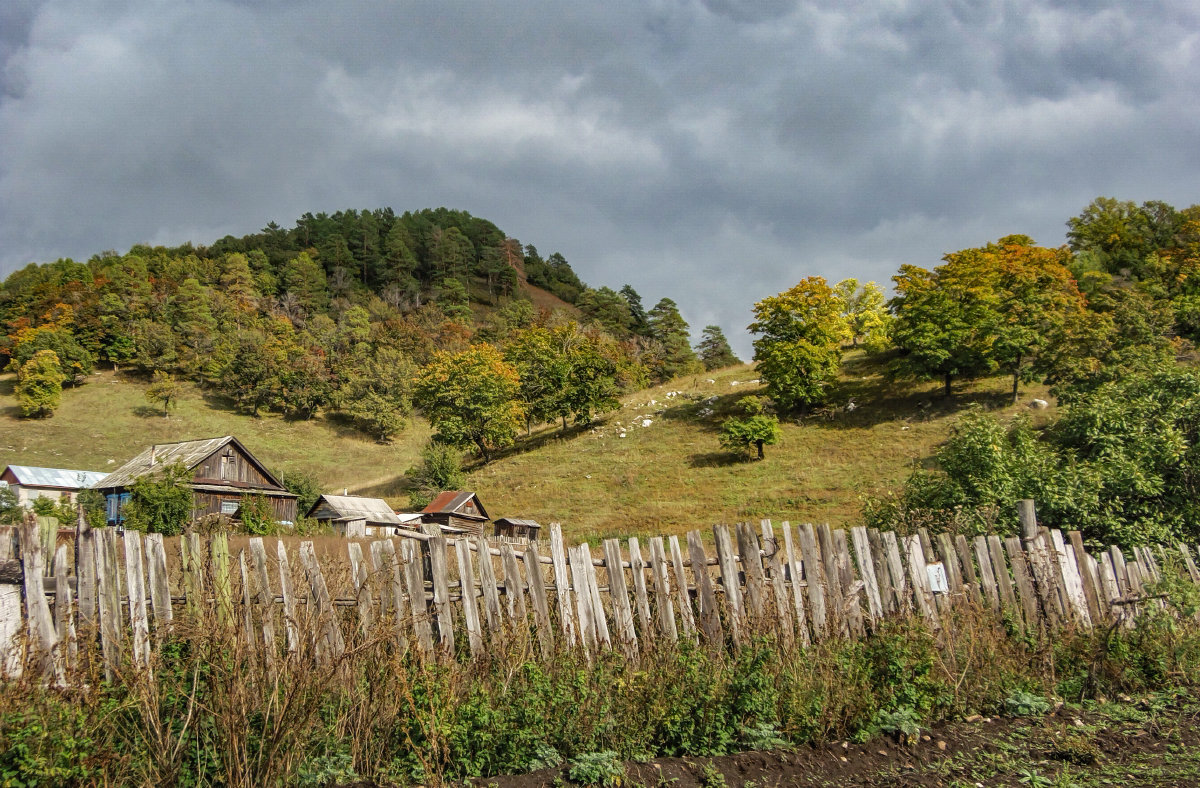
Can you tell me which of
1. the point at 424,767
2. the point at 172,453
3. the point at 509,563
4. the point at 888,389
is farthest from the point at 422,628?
the point at 888,389

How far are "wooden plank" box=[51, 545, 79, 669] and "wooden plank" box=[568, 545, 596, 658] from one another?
12.2 ft

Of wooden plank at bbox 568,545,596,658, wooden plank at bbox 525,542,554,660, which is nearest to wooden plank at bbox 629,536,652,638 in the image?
wooden plank at bbox 568,545,596,658

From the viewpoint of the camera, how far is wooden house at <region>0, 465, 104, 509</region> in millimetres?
43344

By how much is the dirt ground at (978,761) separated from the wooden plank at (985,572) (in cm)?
225

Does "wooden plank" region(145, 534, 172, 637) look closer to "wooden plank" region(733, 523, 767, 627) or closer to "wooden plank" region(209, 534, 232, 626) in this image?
"wooden plank" region(209, 534, 232, 626)

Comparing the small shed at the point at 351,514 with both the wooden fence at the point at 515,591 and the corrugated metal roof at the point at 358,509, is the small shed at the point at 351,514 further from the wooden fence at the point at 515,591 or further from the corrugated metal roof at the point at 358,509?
the wooden fence at the point at 515,591

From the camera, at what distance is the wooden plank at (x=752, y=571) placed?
711 centimetres

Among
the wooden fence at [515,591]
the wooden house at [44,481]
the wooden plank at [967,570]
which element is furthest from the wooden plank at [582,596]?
the wooden house at [44,481]

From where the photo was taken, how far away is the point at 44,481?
146 ft

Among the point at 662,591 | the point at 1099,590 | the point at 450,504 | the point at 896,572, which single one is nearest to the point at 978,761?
the point at 662,591

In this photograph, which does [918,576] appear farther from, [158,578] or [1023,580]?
[158,578]

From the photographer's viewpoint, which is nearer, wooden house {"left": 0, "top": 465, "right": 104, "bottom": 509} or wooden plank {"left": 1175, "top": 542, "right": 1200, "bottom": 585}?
wooden plank {"left": 1175, "top": 542, "right": 1200, "bottom": 585}

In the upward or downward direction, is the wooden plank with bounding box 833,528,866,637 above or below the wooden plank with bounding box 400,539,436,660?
below

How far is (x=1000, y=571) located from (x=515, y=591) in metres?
6.00
